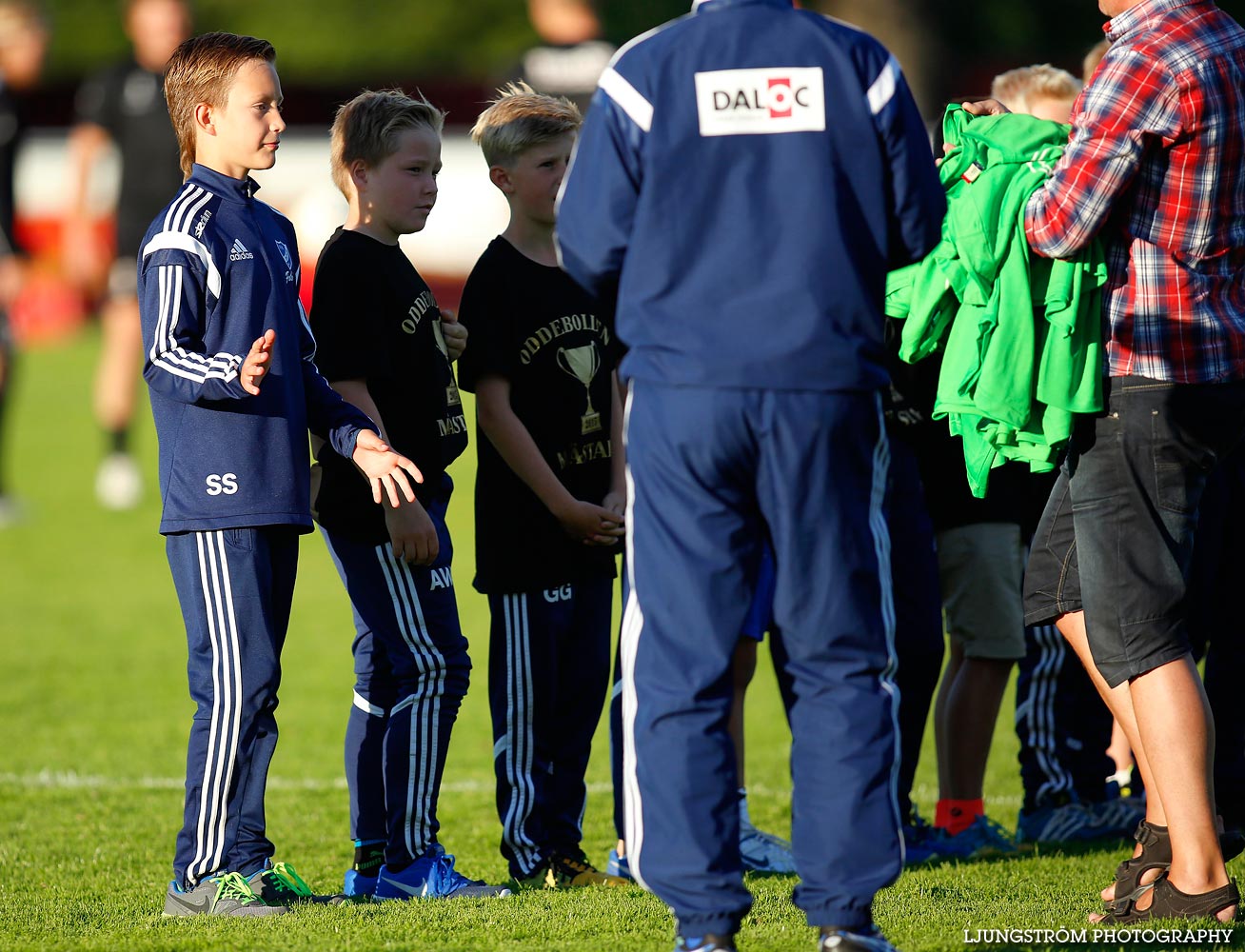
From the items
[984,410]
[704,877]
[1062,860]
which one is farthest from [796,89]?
[1062,860]

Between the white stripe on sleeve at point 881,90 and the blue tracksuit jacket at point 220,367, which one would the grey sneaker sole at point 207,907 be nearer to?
the blue tracksuit jacket at point 220,367

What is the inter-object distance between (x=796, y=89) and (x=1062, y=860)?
A: 259 cm

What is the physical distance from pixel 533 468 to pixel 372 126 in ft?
3.36

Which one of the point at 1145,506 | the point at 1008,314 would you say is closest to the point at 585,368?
the point at 1008,314

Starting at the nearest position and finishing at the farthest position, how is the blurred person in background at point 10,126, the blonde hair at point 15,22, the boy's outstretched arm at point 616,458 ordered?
the boy's outstretched arm at point 616,458 < the blurred person in background at point 10,126 < the blonde hair at point 15,22

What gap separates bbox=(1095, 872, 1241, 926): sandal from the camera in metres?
3.73

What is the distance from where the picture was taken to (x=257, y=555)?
4031mm

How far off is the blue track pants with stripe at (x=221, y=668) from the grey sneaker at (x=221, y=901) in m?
0.03

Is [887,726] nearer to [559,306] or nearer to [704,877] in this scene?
[704,877]

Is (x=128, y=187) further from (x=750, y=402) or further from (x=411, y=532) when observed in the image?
(x=750, y=402)

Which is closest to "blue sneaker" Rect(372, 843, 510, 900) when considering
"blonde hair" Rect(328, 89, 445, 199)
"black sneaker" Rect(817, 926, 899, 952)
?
"black sneaker" Rect(817, 926, 899, 952)

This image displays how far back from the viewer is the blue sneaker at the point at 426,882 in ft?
14.1

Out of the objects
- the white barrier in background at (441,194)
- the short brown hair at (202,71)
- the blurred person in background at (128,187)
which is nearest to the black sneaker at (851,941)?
the short brown hair at (202,71)

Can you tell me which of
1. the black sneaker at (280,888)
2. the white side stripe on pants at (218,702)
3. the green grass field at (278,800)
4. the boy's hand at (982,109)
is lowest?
the green grass field at (278,800)
